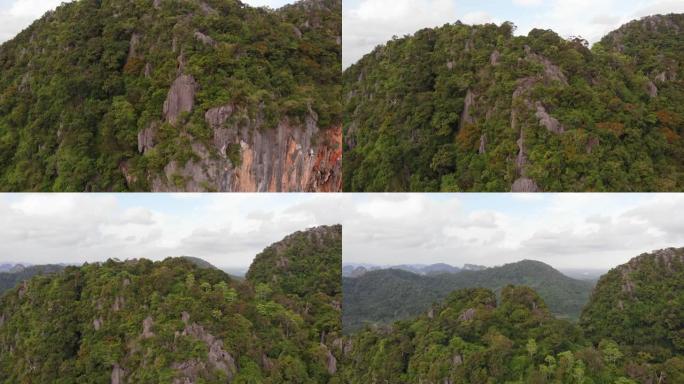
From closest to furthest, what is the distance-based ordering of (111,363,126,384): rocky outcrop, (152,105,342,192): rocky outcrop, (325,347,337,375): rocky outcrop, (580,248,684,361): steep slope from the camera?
(111,363,126,384): rocky outcrop → (580,248,684,361): steep slope → (152,105,342,192): rocky outcrop → (325,347,337,375): rocky outcrop

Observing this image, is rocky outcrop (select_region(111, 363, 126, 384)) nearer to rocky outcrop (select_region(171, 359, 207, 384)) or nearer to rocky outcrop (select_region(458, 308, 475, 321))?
rocky outcrop (select_region(171, 359, 207, 384))

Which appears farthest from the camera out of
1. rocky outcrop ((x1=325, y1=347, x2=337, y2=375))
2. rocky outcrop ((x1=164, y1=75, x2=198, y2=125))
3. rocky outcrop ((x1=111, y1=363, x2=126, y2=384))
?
rocky outcrop ((x1=164, y1=75, x2=198, y2=125))

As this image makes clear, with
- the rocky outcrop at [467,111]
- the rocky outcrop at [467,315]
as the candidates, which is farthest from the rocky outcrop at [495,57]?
the rocky outcrop at [467,315]

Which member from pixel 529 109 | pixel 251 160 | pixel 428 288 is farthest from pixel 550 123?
pixel 251 160

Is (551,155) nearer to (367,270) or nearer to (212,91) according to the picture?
(367,270)

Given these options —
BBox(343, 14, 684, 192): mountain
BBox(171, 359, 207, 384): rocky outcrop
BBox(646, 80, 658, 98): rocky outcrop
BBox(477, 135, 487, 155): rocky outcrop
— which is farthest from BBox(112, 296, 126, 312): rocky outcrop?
BBox(646, 80, 658, 98): rocky outcrop

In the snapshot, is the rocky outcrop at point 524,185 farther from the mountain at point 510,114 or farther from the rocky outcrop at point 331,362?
the rocky outcrop at point 331,362

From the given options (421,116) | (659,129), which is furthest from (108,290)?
(659,129)

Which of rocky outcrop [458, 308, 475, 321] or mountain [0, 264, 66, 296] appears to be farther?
mountain [0, 264, 66, 296]
